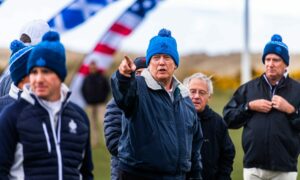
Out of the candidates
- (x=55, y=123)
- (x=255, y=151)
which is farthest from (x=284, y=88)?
(x=55, y=123)

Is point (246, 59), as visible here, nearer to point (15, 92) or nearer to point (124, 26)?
point (124, 26)

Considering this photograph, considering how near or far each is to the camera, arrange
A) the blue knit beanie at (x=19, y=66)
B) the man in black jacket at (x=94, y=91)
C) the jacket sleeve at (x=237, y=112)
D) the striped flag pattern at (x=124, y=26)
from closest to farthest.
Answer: the blue knit beanie at (x=19, y=66) < the jacket sleeve at (x=237, y=112) < the striped flag pattern at (x=124, y=26) < the man in black jacket at (x=94, y=91)

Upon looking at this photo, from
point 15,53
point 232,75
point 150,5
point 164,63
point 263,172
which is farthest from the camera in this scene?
point 232,75

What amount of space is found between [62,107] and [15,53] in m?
1.03

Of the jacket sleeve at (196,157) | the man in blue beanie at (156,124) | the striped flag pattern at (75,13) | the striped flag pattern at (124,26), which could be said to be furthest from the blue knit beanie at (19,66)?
the striped flag pattern at (124,26)

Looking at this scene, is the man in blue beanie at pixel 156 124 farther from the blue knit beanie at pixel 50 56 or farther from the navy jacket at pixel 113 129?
the blue knit beanie at pixel 50 56

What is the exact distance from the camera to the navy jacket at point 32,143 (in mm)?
5090

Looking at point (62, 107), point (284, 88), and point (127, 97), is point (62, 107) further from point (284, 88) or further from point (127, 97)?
point (284, 88)

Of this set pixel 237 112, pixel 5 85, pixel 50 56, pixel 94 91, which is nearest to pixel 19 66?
pixel 50 56

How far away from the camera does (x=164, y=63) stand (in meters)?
→ 6.54

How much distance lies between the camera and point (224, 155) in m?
7.60

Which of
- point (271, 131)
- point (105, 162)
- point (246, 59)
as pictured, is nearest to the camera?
point (271, 131)

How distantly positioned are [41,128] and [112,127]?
1880 mm

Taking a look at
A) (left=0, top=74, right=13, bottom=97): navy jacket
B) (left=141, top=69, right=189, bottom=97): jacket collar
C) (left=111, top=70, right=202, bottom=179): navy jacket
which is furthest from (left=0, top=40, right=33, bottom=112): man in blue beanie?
(left=141, top=69, right=189, bottom=97): jacket collar
